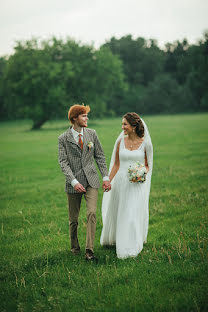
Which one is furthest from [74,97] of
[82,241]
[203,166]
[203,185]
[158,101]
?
[82,241]

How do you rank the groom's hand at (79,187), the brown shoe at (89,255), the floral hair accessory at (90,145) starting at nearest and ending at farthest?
the groom's hand at (79,187) < the brown shoe at (89,255) < the floral hair accessory at (90,145)

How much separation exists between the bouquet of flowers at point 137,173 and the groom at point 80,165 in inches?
16.7

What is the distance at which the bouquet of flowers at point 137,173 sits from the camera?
5.99m

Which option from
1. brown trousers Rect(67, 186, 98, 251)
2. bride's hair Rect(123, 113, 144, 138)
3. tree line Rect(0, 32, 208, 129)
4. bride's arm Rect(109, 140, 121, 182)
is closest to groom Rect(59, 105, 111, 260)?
brown trousers Rect(67, 186, 98, 251)

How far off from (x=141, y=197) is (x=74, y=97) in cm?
5318

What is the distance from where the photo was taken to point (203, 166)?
598 inches

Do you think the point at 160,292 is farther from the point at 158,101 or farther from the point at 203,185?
the point at 158,101

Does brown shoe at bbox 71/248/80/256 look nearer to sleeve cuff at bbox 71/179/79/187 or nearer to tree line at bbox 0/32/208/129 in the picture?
sleeve cuff at bbox 71/179/79/187

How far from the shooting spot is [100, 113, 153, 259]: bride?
A: 19.8 feet

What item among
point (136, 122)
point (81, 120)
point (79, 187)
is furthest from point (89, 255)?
point (136, 122)

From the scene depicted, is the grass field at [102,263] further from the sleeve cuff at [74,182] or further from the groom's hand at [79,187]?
the sleeve cuff at [74,182]

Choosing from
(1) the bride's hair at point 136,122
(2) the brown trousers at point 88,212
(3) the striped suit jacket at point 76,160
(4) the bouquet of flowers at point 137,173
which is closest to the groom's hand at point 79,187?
(3) the striped suit jacket at point 76,160

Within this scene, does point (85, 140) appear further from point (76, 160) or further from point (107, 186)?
point (107, 186)

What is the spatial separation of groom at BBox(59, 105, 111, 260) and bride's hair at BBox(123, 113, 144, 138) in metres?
0.70
